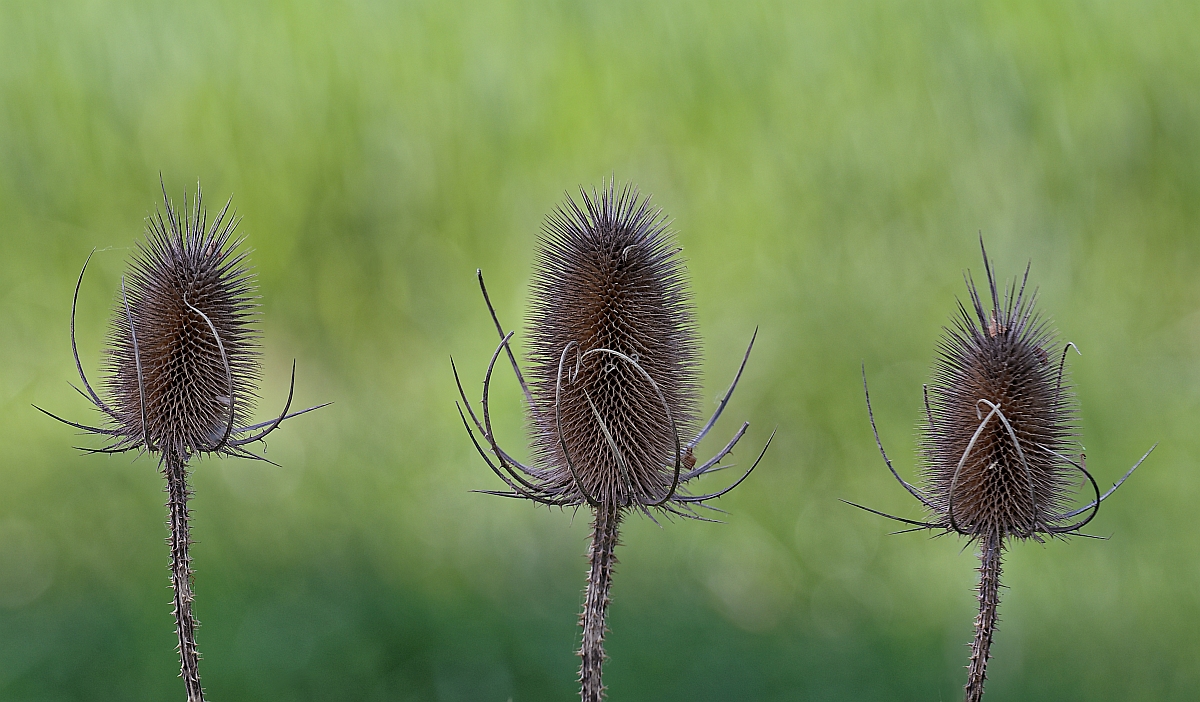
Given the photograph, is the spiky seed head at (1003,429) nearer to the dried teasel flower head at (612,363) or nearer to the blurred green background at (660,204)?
the dried teasel flower head at (612,363)

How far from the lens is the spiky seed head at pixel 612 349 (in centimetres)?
202

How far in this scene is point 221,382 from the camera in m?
2.08

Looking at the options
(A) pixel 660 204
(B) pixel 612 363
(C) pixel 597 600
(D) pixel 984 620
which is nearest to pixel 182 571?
(C) pixel 597 600

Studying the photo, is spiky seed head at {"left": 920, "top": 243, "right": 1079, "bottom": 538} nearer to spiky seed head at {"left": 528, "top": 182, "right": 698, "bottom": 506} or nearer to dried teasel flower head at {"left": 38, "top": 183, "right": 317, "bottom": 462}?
spiky seed head at {"left": 528, "top": 182, "right": 698, "bottom": 506}

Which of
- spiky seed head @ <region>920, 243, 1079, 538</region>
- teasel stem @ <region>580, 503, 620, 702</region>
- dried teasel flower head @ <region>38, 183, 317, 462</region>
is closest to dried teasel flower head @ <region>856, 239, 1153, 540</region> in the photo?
spiky seed head @ <region>920, 243, 1079, 538</region>

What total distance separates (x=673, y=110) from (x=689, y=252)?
26.0 inches

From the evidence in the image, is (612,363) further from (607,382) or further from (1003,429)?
(1003,429)

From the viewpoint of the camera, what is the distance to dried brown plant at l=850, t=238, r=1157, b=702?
1.96m

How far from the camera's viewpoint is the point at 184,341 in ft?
6.73

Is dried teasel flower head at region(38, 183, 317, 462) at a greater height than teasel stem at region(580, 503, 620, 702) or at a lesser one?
greater

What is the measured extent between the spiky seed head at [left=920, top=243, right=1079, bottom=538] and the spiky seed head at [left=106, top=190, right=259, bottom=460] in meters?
1.32

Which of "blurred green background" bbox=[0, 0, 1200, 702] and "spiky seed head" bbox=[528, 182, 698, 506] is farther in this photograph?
"blurred green background" bbox=[0, 0, 1200, 702]

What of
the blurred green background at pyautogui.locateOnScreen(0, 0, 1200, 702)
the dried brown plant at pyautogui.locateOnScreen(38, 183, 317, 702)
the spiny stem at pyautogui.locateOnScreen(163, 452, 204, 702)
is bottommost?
the spiny stem at pyautogui.locateOnScreen(163, 452, 204, 702)

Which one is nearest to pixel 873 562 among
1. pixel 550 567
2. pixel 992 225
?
pixel 550 567
